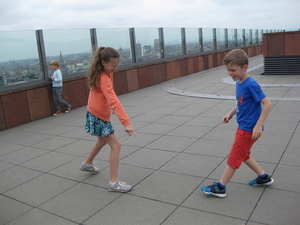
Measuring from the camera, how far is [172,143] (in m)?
5.30

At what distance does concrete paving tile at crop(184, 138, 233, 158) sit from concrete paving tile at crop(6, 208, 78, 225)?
2.23 meters

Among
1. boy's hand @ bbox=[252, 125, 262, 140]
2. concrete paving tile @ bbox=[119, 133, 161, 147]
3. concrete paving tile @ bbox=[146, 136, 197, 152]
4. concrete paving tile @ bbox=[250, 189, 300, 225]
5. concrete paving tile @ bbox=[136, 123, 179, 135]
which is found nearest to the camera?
concrete paving tile @ bbox=[250, 189, 300, 225]

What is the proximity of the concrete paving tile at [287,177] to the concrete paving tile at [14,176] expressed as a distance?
3067 millimetres

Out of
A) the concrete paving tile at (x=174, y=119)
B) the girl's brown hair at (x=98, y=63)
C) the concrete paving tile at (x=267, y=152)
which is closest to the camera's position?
the girl's brown hair at (x=98, y=63)

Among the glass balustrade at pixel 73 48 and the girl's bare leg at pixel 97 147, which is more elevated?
the glass balustrade at pixel 73 48

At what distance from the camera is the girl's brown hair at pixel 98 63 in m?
3.55

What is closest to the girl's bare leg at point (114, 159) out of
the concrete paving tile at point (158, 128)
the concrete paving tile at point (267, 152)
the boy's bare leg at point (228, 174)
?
the boy's bare leg at point (228, 174)

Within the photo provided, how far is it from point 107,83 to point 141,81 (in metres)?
8.46

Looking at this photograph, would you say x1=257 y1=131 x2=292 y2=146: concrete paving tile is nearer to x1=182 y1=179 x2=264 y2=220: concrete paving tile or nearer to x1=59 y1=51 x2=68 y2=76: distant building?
x1=182 y1=179 x2=264 y2=220: concrete paving tile

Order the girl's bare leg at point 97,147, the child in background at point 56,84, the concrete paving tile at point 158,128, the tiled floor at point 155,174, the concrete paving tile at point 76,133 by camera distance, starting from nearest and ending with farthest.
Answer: the tiled floor at point 155,174
the girl's bare leg at point 97,147
the concrete paving tile at point 158,128
the concrete paving tile at point 76,133
the child in background at point 56,84

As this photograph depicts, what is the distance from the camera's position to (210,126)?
20.1 feet

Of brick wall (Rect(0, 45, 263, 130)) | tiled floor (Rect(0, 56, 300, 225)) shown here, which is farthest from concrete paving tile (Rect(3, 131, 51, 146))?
brick wall (Rect(0, 45, 263, 130))

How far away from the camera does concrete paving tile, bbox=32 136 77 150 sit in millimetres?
5703

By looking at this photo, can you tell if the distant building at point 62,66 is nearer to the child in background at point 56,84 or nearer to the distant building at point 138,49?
the child in background at point 56,84
